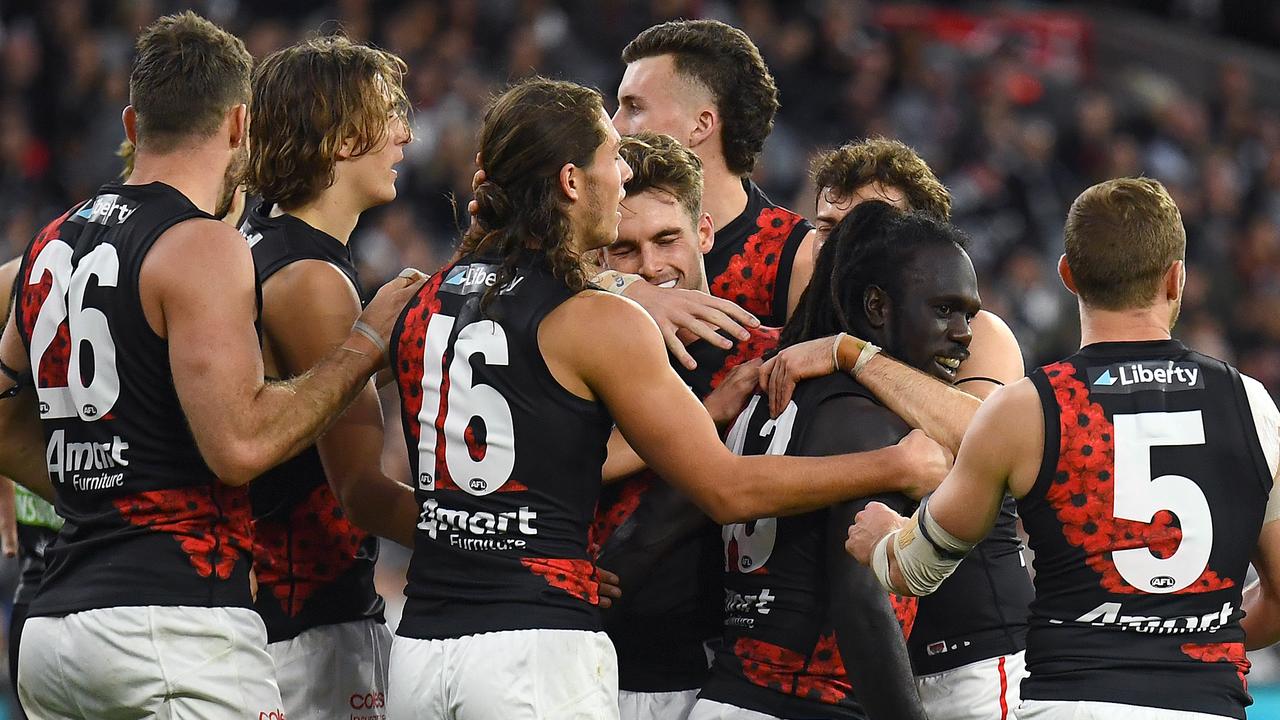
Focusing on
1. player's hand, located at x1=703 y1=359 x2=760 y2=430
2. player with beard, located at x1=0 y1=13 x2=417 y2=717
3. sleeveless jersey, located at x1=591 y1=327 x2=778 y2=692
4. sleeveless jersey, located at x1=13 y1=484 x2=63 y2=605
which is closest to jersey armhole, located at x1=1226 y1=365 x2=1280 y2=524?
player's hand, located at x1=703 y1=359 x2=760 y2=430

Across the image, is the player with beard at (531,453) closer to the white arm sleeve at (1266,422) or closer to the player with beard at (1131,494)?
the player with beard at (1131,494)

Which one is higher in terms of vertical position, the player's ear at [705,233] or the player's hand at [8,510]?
the player's ear at [705,233]

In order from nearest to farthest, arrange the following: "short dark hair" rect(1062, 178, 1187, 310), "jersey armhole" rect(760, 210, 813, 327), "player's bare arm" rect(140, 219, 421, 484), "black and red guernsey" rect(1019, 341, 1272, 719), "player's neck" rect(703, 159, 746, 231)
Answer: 1. "black and red guernsey" rect(1019, 341, 1272, 719)
2. "short dark hair" rect(1062, 178, 1187, 310)
3. "player's bare arm" rect(140, 219, 421, 484)
4. "jersey armhole" rect(760, 210, 813, 327)
5. "player's neck" rect(703, 159, 746, 231)

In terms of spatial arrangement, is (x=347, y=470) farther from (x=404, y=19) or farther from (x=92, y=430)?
(x=404, y=19)

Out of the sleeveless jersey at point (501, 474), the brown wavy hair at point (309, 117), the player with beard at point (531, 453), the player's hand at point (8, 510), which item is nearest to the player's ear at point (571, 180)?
the player with beard at point (531, 453)

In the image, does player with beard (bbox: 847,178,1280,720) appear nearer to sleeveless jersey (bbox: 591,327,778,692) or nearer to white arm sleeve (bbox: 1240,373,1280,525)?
white arm sleeve (bbox: 1240,373,1280,525)

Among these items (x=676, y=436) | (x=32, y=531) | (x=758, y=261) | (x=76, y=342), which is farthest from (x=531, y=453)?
(x=32, y=531)

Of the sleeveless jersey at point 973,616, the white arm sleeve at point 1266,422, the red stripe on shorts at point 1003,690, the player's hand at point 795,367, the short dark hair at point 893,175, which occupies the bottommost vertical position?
the red stripe on shorts at point 1003,690

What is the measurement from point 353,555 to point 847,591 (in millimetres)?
1586

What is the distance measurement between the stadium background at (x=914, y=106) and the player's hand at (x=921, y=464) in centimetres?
668

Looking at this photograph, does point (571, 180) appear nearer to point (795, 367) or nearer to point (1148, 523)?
point (795, 367)

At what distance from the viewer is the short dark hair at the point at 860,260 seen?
4191 millimetres

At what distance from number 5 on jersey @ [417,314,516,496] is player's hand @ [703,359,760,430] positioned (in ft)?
2.91

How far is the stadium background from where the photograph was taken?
1250cm
